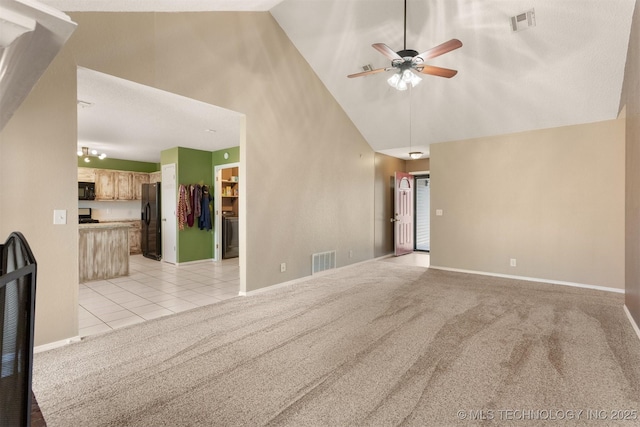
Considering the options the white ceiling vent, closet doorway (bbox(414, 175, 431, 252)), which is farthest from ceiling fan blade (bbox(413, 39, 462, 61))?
closet doorway (bbox(414, 175, 431, 252))

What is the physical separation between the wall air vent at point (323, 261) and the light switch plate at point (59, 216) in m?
3.34

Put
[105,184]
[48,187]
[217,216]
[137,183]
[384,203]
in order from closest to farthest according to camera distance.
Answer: [48,187] < [217,216] < [384,203] < [105,184] < [137,183]

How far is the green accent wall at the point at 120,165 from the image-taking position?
7.38 metres

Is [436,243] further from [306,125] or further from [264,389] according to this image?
[264,389]

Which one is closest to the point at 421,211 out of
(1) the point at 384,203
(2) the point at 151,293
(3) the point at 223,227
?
(1) the point at 384,203

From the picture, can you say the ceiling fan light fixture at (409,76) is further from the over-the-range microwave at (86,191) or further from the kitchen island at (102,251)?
the over-the-range microwave at (86,191)

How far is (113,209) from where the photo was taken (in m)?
7.82

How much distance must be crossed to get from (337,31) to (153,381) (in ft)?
14.9

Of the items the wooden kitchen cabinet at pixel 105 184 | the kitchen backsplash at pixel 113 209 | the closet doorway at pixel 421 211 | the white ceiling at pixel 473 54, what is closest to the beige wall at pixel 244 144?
the white ceiling at pixel 473 54

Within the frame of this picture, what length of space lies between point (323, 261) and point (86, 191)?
5.84 meters

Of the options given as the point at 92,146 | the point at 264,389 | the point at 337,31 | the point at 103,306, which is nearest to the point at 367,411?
the point at 264,389

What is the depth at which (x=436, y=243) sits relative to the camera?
5949mm

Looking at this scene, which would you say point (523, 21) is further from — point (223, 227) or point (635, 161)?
point (223, 227)

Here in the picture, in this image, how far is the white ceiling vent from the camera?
329cm
